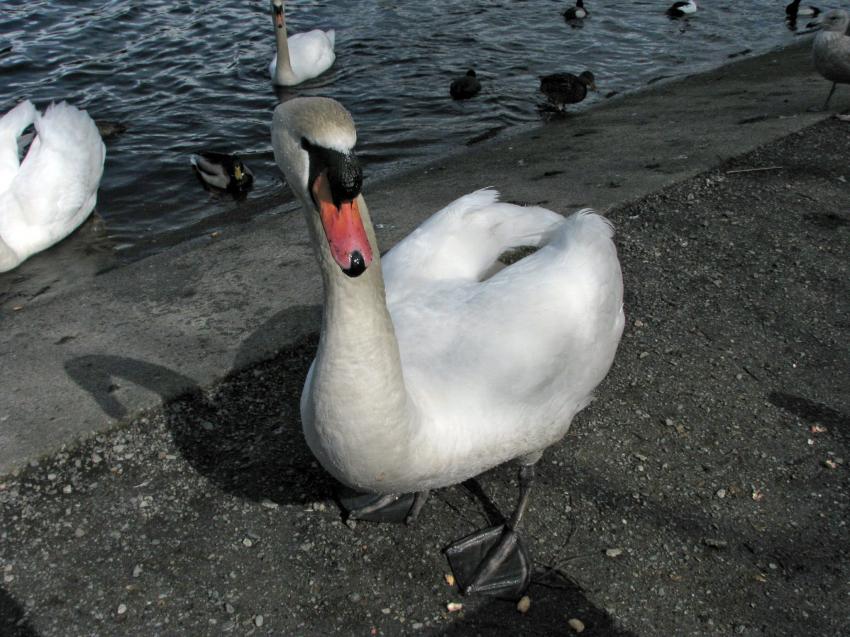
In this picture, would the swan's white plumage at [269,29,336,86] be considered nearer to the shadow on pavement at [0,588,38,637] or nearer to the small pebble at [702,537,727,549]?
the shadow on pavement at [0,588,38,637]

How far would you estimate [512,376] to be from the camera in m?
2.86

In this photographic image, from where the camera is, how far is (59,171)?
720cm

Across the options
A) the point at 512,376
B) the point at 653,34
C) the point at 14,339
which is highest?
the point at 512,376

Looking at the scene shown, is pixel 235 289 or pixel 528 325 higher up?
pixel 528 325

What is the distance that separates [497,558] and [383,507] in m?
0.54

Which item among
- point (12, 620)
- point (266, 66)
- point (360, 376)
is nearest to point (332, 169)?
point (360, 376)

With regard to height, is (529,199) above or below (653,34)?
above

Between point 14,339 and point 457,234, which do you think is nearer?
point 457,234

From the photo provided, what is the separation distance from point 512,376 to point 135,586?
1569 millimetres

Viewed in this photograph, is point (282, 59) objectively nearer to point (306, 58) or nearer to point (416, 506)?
point (306, 58)

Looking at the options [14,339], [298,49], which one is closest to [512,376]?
[14,339]

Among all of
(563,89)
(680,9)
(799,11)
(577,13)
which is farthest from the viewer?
(799,11)

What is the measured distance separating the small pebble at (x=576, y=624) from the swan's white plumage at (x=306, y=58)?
9.21 m

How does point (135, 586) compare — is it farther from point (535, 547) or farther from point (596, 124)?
point (596, 124)
